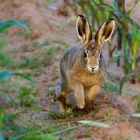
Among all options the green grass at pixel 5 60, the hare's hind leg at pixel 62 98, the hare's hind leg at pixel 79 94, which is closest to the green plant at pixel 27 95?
the hare's hind leg at pixel 62 98

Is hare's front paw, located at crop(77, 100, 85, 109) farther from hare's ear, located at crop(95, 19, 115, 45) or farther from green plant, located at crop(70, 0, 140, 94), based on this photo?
green plant, located at crop(70, 0, 140, 94)

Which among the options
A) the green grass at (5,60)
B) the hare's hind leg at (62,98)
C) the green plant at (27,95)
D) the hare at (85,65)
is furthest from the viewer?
the green grass at (5,60)

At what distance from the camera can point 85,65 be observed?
633 cm

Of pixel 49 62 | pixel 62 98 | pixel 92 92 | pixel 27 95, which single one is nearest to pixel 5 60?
pixel 49 62

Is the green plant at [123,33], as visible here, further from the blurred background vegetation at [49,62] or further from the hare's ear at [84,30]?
the hare's ear at [84,30]

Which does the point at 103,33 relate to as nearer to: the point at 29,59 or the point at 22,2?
the point at 29,59

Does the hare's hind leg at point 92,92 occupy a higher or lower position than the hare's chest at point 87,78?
lower

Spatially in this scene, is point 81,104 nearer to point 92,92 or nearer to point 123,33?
point 92,92

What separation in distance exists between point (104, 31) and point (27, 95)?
4.46ft

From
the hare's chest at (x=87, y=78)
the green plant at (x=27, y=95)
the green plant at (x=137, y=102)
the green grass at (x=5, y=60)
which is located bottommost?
the green plant at (x=137, y=102)

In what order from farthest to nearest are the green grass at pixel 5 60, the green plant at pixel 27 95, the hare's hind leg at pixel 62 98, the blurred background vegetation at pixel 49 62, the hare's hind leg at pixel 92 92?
the green grass at pixel 5 60, the green plant at pixel 27 95, the hare's hind leg at pixel 62 98, the hare's hind leg at pixel 92 92, the blurred background vegetation at pixel 49 62

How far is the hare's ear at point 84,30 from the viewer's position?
20.7 ft

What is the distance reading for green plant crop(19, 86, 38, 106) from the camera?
7.04 meters

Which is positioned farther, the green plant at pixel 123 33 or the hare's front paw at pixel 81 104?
the green plant at pixel 123 33
